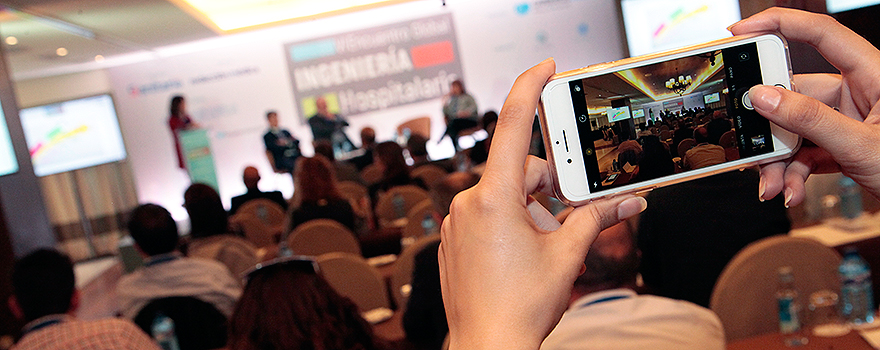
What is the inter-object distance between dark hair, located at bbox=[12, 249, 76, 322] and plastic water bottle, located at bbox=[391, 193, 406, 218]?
2.90 meters

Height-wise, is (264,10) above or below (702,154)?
above

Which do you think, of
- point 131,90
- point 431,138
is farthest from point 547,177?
point 131,90

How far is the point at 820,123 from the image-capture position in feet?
2.20

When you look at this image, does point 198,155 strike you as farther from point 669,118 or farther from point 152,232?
point 669,118

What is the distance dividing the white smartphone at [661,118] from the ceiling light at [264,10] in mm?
8605

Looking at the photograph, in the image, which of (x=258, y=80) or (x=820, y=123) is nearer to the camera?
(x=820, y=123)

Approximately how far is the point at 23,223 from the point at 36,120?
5217 mm

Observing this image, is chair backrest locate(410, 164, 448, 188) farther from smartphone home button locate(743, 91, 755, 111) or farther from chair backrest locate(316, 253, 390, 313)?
smartphone home button locate(743, 91, 755, 111)

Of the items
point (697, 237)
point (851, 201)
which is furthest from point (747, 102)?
point (851, 201)

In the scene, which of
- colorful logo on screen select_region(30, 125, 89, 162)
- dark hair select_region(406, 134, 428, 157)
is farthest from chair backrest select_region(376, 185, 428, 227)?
colorful logo on screen select_region(30, 125, 89, 162)

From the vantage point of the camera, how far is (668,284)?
228 centimetres

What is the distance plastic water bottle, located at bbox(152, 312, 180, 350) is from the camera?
2578 millimetres

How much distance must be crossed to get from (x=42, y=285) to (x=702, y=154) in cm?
253

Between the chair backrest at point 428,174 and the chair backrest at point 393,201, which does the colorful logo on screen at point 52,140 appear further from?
the chair backrest at point 393,201
